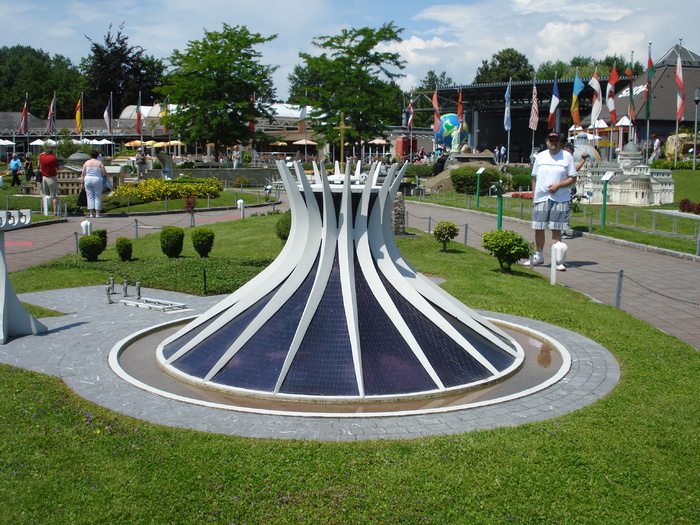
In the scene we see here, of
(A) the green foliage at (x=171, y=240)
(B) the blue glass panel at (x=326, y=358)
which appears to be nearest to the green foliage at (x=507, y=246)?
(A) the green foliage at (x=171, y=240)

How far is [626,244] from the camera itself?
2312 centimetres

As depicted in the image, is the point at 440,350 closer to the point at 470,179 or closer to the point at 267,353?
the point at 267,353

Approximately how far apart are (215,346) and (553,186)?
11760 mm

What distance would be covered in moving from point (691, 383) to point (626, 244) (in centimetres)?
1474

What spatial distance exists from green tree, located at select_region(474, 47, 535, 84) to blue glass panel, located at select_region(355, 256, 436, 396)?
9047 cm

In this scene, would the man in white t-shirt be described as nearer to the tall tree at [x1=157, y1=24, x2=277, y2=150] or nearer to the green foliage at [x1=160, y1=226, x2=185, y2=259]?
the green foliage at [x1=160, y1=226, x2=185, y2=259]

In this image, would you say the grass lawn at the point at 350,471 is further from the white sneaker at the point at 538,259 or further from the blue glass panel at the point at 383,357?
the white sneaker at the point at 538,259

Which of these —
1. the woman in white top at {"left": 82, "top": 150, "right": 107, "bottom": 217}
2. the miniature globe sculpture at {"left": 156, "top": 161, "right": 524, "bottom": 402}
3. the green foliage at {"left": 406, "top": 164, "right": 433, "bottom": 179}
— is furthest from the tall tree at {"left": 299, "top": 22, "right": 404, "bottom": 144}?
the miniature globe sculpture at {"left": 156, "top": 161, "right": 524, "bottom": 402}

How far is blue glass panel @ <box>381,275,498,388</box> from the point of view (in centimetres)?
924

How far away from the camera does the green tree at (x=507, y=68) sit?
9406cm

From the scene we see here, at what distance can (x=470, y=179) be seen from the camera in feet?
139

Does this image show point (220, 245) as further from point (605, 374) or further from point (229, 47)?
point (229, 47)

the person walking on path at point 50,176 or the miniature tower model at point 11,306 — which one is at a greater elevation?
the person walking on path at point 50,176

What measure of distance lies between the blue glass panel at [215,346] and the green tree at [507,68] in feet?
297
